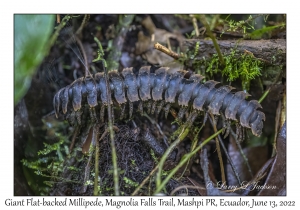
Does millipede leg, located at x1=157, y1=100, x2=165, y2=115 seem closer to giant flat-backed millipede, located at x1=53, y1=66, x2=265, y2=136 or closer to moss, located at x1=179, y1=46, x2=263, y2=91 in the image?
giant flat-backed millipede, located at x1=53, y1=66, x2=265, y2=136

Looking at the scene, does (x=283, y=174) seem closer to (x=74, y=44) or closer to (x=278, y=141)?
(x=278, y=141)

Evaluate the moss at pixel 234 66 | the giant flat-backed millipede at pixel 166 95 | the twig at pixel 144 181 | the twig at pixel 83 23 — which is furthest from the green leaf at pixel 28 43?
the moss at pixel 234 66

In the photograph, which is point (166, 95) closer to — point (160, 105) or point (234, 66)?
point (160, 105)

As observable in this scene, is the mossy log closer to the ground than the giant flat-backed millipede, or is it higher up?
higher up

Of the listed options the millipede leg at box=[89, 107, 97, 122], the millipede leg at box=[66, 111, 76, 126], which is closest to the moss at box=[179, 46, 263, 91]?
the millipede leg at box=[89, 107, 97, 122]

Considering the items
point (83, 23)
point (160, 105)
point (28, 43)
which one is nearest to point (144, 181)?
point (160, 105)

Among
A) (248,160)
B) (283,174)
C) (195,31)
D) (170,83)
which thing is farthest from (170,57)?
(283,174)

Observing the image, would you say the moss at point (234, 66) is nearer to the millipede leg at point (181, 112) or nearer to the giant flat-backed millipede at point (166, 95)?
the giant flat-backed millipede at point (166, 95)
